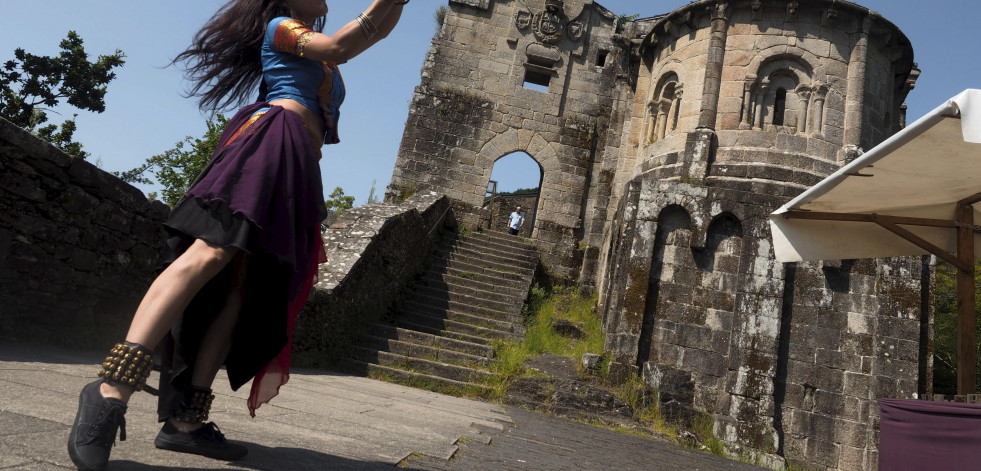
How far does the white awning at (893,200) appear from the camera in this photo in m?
4.09

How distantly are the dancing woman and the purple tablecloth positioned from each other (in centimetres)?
341

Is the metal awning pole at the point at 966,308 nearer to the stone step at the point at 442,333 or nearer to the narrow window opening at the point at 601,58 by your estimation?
the stone step at the point at 442,333

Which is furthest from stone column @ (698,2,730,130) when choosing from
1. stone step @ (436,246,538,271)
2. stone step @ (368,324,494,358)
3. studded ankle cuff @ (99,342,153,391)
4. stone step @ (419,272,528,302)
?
studded ankle cuff @ (99,342,153,391)

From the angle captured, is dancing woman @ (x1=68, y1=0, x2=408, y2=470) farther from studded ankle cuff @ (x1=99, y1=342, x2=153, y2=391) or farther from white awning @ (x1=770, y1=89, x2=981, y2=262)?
white awning @ (x1=770, y1=89, x2=981, y2=262)

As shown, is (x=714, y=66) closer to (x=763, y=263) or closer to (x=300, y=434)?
(x=763, y=263)

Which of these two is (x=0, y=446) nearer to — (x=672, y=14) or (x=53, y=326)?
(x=53, y=326)

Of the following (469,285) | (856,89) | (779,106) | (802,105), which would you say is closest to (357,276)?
(469,285)

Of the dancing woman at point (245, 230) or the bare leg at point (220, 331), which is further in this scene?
the bare leg at point (220, 331)

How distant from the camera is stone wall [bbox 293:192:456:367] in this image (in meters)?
8.12

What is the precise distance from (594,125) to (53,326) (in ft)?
45.1

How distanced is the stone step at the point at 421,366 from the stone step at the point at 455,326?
1.73m

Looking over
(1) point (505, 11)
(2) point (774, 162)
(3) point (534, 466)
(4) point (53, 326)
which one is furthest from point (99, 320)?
(1) point (505, 11)

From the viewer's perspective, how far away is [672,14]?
1267 cm

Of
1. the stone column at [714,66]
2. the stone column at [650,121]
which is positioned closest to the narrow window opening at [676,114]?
the stone column at [650,121]
